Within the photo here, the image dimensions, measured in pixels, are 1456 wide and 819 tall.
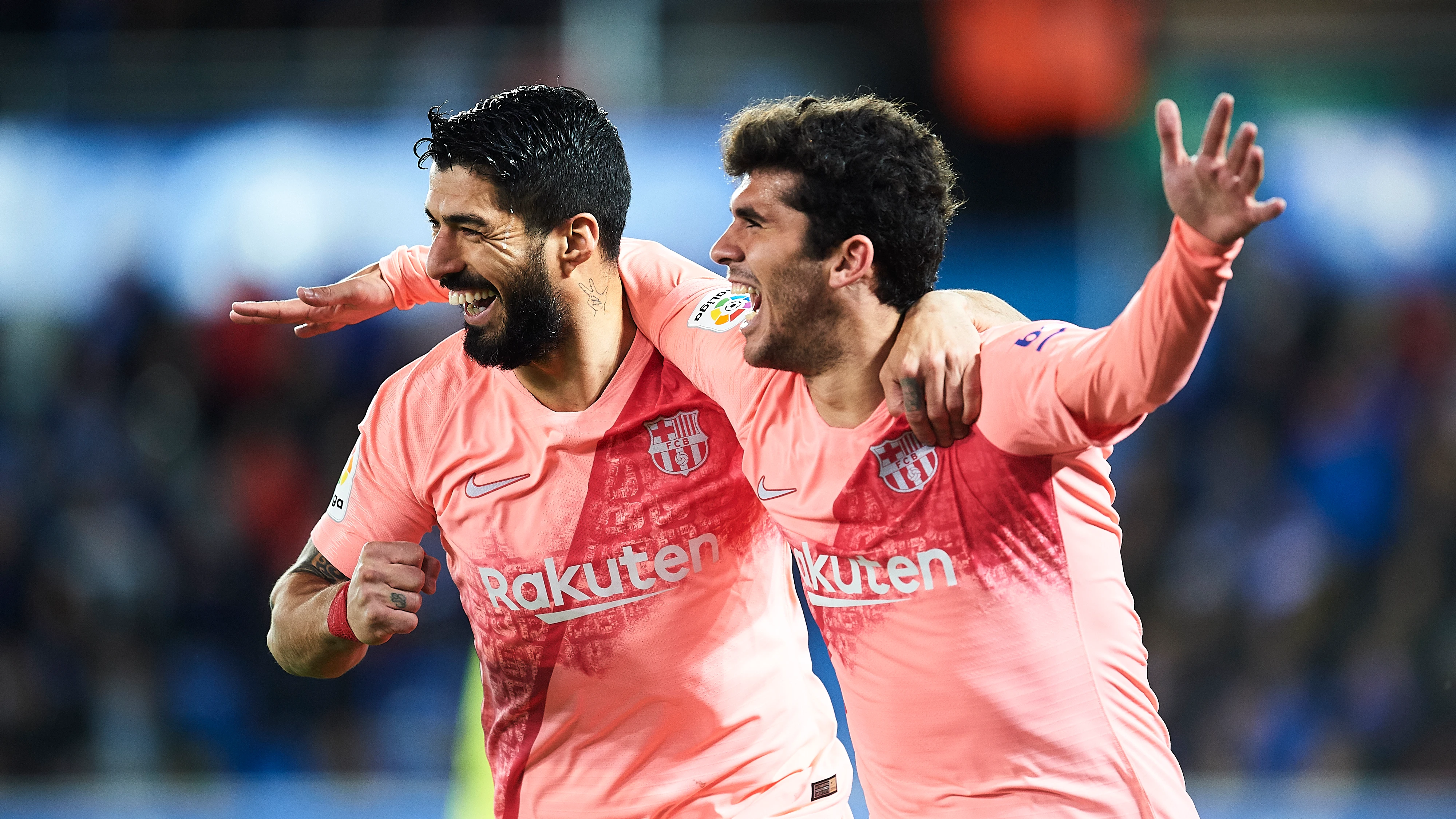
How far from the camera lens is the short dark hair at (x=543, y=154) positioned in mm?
3229

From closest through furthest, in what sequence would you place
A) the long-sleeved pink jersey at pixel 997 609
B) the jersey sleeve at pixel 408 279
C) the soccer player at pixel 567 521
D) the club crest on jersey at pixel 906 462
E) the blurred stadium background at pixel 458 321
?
1. the long-sleeved pink jersey at pixel 997 609
2. the club crest on jersey at pixel 906 462
3. the soccer player at pixel 567 521
4. the jersey sleeve at pixel 408 279
5. the blurred stadium background at pixel 458 321

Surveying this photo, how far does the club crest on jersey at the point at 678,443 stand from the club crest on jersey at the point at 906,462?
630 millimetres

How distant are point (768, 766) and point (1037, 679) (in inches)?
35.8

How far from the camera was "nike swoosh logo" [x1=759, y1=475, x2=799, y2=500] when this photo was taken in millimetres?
2986

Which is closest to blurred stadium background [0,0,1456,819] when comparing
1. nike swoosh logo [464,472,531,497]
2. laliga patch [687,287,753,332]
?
laliga patch [687,287,753,332]

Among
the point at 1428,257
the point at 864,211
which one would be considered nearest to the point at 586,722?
the point at 864,211

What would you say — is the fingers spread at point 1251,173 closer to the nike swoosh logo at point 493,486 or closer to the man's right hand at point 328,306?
the nike swoosh logo at point 493,486

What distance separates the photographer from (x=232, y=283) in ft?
26.2

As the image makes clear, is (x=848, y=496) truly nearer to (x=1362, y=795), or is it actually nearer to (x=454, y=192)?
(x=454, y=192)

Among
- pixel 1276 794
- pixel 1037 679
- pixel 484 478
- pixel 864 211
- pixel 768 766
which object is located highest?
pixel 864 211

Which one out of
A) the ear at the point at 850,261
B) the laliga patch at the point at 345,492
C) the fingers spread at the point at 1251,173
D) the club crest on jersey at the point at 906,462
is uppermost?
the fingers spread at the point at 1251,173

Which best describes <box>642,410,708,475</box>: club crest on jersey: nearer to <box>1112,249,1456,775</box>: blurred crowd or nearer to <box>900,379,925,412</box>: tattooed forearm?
<box>900,379,925,412</box>: tattooed forearm

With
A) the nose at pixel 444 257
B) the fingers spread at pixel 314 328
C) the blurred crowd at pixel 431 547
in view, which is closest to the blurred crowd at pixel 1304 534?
the blurred crowd at pixel 431 547

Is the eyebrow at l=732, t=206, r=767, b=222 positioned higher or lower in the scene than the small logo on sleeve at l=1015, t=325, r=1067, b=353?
higher
